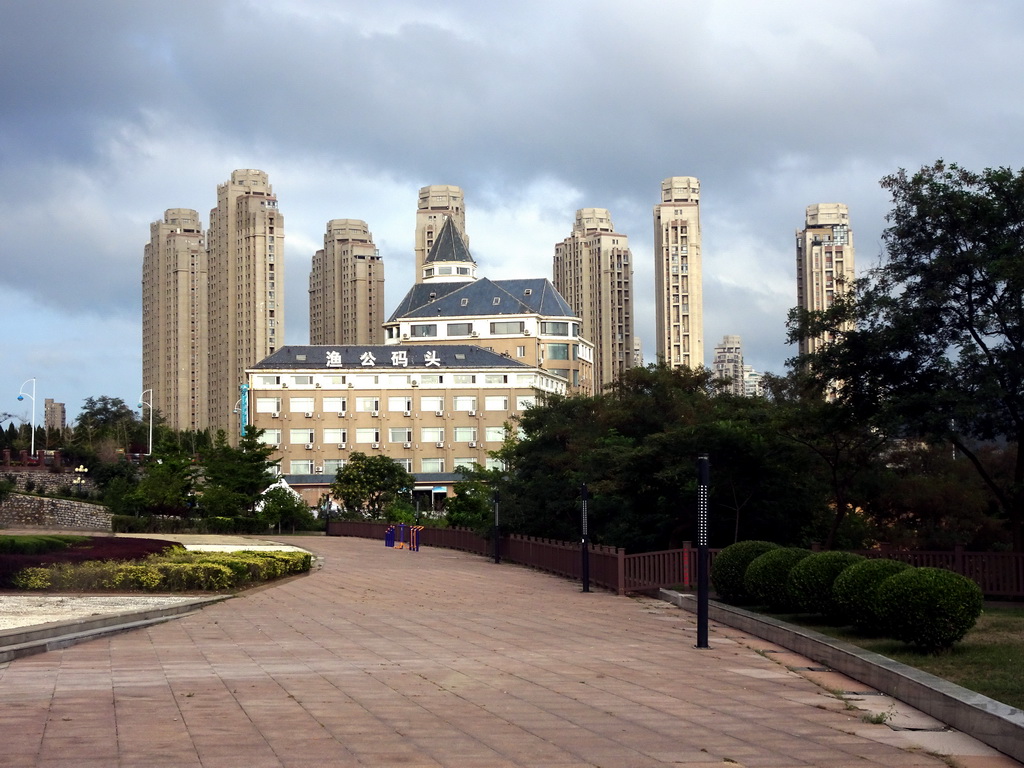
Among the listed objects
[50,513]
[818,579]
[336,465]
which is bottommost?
[50,513]

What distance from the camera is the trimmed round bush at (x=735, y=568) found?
18.6m

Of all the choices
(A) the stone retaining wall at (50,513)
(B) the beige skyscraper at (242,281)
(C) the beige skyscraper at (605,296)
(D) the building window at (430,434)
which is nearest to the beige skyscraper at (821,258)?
(C) the beige skyscraper at (605,296)

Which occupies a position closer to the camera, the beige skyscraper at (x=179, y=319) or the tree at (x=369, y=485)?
the tree at (x=369, y=485)

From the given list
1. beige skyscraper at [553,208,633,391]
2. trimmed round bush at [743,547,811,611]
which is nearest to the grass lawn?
trimmed round bush at [743,547,811,611]

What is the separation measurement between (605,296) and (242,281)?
5018cm

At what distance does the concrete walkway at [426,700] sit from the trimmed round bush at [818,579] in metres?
1.14

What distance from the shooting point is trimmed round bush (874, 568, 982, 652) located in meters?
12.1

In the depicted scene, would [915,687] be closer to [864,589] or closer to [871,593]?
[871,593]

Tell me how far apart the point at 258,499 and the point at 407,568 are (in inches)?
1158

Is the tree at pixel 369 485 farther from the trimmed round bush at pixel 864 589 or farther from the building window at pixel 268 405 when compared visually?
the trimmed round bush at pixel 864 589

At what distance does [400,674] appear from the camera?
39.8 feet

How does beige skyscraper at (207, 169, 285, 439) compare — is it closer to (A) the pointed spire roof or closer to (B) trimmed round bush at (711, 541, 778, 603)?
(A) the pointed spire roof

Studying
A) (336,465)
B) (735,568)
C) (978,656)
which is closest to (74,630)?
(735,568)

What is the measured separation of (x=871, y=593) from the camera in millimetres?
13250
